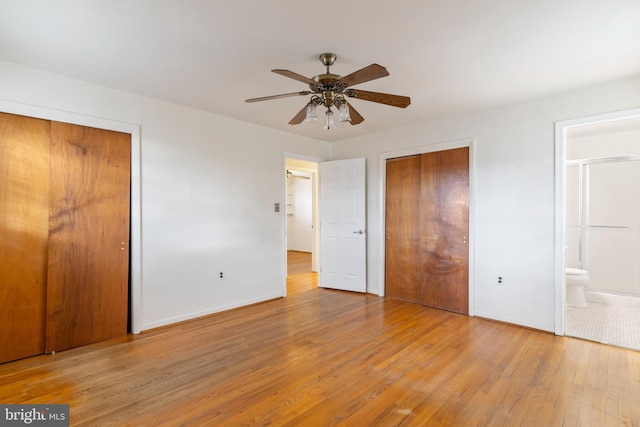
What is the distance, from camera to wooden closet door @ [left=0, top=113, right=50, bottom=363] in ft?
Result: 8.79

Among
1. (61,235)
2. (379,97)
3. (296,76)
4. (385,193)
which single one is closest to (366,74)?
(379,97)

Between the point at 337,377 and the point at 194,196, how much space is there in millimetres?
2641

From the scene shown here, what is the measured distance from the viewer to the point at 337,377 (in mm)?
2453

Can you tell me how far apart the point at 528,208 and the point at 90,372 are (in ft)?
14.8

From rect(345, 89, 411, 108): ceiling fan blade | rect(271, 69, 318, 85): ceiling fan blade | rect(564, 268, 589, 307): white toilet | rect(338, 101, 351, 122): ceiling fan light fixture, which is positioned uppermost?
rect(271, 69, 318, 85): ceiling fan blade

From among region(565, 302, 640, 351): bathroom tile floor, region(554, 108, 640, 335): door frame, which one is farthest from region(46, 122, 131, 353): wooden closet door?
region(565, 302, 640, 351): bathroom tile floor

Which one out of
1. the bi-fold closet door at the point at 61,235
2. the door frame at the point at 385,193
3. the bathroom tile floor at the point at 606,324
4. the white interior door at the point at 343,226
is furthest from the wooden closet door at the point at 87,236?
the bathroom tile floor at the point at 606,324

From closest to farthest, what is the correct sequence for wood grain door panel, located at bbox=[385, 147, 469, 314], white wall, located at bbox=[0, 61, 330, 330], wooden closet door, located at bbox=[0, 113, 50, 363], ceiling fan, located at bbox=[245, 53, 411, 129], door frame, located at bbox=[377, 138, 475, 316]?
ceiling fan, located at bbox=[245, 53, 411, 129]
wooden closet door, located at bbox=[0, 113, 50, 363]
white wall, located at bbox=[0, 61, 330, 330]
door frame, located at bbox=[377, 138, 475, 316]
wood grain door panel, located at bbox=[385, 147, 469, 314]

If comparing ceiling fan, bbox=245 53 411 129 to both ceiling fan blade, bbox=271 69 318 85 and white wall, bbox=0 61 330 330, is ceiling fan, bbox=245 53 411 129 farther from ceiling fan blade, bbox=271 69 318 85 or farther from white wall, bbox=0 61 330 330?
white wall, bbox=0 61 330 330

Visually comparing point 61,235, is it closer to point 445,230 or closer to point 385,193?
point 385,193

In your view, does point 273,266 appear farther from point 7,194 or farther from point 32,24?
point 32,24

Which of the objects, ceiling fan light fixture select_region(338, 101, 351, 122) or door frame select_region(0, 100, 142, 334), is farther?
door frame select_region(0, 100, 142, 334)

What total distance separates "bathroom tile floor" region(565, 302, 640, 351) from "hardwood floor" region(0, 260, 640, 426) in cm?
24

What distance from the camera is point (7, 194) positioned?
2688 mm
